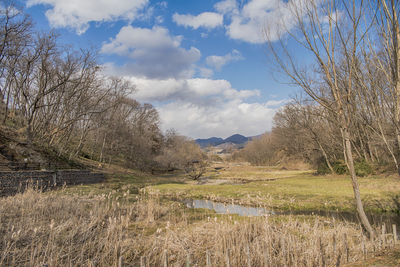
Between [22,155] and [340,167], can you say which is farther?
[340,167]

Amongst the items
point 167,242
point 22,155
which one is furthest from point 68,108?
point 167,242

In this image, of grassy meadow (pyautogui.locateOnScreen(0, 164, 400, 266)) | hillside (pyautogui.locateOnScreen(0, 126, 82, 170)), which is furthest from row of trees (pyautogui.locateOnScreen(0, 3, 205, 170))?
grassy meadow (pyautogui.locateOnScreen(0, 164, 400, 266))

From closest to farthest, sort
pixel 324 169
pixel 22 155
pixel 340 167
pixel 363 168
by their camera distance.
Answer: pixel 22 155 → pixel 363 168 → pixel 340 167 → pixel 324 169

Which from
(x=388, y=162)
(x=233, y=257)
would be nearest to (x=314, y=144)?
(x=388, y=162)

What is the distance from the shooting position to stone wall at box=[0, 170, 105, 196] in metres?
16.6

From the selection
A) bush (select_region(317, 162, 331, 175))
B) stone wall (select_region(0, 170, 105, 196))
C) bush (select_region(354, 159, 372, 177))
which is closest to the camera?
stone wall (select_region(0, 170, 105, 196))

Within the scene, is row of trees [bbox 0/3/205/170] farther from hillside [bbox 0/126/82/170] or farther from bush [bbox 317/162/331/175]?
bush [bbox 317/162/331/175]

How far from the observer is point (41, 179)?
65.1 feet

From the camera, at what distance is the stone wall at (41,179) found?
16641 mm

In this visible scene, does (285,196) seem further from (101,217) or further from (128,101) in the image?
(128,101)

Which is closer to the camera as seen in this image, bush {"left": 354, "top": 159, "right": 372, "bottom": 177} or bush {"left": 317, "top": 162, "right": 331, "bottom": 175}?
bush {"left": 354, "top": 159, "right": 372, "bottom": 177}

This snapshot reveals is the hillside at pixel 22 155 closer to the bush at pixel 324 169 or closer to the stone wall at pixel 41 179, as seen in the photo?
the stone wall at pixel 41 179

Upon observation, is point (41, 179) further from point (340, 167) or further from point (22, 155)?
point (340, 167)

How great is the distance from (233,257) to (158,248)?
7.55 feet
